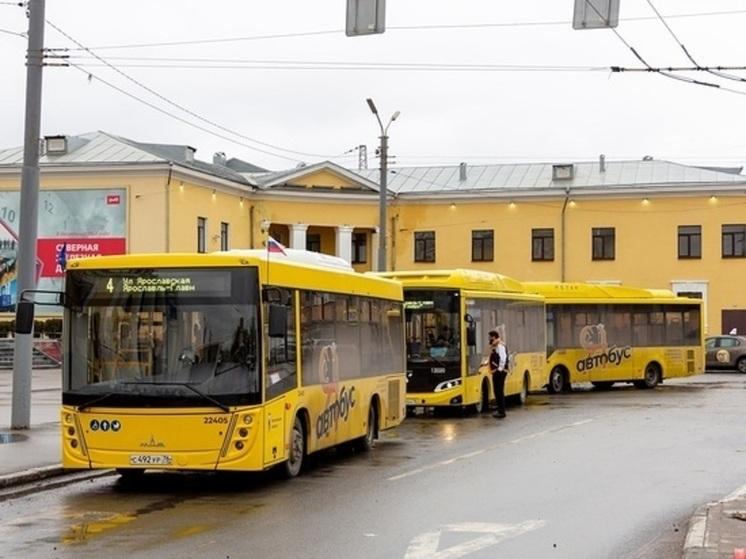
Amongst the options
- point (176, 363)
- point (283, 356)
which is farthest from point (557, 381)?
point (176, 363)

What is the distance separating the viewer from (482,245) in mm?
66812

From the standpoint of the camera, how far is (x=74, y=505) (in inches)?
541

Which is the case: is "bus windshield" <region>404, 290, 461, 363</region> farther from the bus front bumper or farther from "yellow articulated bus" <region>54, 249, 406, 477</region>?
"yellow articulated bus" <region>54, 249, 406, 477</region>

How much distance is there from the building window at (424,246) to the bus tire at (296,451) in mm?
51448

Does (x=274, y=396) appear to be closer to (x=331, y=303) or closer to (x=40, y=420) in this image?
(x=331, y=303)

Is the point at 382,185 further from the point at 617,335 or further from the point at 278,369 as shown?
the point at 278,369

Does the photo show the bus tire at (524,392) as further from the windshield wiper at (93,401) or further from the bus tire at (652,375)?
the windshield wiper at (93,401)

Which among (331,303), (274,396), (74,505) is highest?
(331,303)

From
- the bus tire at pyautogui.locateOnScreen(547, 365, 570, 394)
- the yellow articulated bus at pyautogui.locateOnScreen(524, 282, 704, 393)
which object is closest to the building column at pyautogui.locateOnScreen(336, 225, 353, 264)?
the yellow articulated bus at pyautogui.locateOnScreen(524, 282, 704, 393)

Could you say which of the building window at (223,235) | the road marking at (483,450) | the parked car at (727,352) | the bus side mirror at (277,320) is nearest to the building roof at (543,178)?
the building window at (223,235)

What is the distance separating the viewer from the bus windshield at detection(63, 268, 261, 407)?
14.4 meters

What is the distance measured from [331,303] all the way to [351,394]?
5.21 ft

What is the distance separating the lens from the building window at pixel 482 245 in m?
66.6

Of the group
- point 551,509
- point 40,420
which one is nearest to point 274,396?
point 551,509
